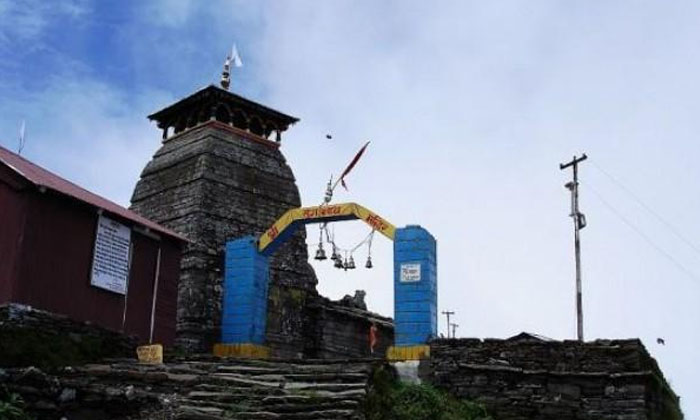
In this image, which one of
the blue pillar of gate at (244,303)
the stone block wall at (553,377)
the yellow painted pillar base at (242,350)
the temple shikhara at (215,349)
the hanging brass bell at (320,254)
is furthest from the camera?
the hanging brass bell at (320,254)

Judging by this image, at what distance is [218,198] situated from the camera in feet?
84.7

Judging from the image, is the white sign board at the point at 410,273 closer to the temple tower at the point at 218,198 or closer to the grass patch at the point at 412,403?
the grass patch at the point at 412,403

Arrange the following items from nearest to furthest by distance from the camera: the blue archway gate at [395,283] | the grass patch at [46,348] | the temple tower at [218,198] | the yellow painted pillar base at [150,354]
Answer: the grass patch at [46,348] → the yellow painted pillar base at [150,354] → the blue archway gate at [395,283] → the temple tower at [218,198]

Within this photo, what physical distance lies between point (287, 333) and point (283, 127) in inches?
297

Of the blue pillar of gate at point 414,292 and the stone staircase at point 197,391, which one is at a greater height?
the blue pillar of gate at point 414,292

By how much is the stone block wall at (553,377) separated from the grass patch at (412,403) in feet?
1.35

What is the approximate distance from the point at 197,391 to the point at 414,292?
17.9 feet

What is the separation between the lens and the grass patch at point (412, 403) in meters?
13.0

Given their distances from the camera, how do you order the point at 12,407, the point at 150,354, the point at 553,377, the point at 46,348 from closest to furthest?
the point at 12,407 → the point at 46,348 → the point at 553,377 → the point at 150,354

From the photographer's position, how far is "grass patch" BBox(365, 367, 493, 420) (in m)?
13.0

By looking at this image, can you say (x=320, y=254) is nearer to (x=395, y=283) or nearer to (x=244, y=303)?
(x=244, y=303)

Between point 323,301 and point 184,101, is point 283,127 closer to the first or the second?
point 184,101

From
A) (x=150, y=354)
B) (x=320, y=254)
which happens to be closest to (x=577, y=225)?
(x=320, y=254)

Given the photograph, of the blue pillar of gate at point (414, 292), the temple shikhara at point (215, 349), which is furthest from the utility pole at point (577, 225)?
the blue pillar of gate at point (414, 292)
